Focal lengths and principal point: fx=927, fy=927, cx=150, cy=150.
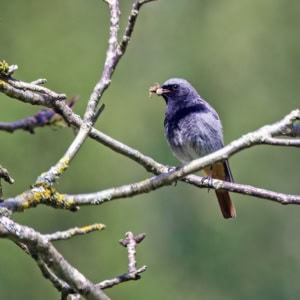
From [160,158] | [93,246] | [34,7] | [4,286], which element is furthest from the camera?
[34,7]

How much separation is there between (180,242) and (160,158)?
59.0 inches

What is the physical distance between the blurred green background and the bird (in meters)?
5.85

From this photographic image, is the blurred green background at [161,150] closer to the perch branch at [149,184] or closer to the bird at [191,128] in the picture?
the bird at [191,128]

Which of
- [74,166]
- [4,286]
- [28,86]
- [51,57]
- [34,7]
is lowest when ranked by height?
[28,86]

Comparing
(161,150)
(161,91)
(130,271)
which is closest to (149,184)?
(130,271)

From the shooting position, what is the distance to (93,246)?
47.9 feet

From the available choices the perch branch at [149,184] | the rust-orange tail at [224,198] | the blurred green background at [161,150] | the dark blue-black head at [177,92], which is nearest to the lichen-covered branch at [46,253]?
the perch branch at [149,184]

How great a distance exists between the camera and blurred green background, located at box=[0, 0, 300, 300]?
46.2 feet

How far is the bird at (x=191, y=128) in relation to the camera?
627 centimetres


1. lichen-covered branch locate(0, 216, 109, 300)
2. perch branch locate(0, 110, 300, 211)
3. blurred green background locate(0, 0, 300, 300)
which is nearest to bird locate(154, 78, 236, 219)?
perch branch locate(0, 110, 300, 211)

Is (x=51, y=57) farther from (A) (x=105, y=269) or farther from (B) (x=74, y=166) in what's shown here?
(A) (x=105, y=269)

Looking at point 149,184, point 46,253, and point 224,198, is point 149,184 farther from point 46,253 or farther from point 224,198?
point 224,198

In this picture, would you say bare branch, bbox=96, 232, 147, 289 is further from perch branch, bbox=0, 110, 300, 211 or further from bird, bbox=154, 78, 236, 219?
bird, bbox=154, 78, 236, 219

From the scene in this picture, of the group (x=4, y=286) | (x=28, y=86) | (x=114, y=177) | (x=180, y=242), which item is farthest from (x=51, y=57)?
(x=28, y=86)
